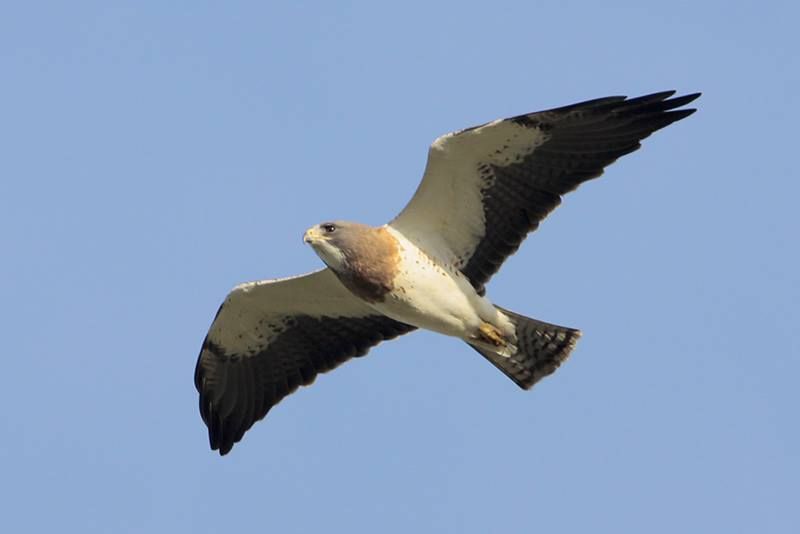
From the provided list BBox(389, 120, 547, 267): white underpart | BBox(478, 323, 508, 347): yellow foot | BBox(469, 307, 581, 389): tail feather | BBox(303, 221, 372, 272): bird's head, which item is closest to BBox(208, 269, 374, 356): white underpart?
BBox(303, 221, 372, 272): bird's head

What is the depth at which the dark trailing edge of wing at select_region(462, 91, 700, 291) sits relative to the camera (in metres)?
15.3

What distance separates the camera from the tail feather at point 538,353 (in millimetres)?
16516

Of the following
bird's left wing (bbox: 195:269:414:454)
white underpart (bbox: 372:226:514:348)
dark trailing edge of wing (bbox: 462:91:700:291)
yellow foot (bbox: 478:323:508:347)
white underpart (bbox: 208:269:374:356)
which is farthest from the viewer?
bird's left wing (bbox: 195:269:414:454)

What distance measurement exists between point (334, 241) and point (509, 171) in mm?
1902

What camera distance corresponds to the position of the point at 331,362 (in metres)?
17.1

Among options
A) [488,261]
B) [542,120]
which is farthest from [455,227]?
[542,120]

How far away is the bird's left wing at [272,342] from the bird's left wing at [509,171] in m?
1.20

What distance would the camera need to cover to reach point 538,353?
54.4ft

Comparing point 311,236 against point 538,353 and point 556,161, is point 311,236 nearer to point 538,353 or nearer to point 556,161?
point 556,161

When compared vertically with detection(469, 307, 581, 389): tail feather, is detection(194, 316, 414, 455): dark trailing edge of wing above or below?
above

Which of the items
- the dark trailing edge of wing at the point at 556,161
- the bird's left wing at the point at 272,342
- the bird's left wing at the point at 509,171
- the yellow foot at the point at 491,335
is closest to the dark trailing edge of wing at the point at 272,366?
the bird's left wing at the point at 272,342

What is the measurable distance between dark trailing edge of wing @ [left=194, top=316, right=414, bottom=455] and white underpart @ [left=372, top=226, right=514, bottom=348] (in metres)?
1.12

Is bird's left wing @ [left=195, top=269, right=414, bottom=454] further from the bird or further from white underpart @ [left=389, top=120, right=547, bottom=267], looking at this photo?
white underpart @ [left=389, top=120, right=547, bottom=267]

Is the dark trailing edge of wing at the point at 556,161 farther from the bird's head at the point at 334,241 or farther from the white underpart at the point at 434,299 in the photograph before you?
the bird's head at the point at 334,241
